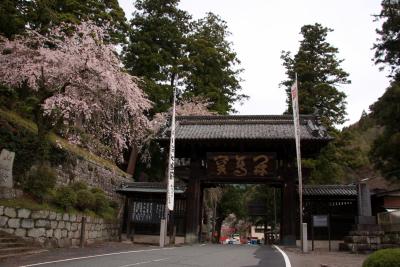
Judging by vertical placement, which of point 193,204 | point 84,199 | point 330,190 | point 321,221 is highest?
point 330,190

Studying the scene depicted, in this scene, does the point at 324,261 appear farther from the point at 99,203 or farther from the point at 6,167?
the point at 99,203

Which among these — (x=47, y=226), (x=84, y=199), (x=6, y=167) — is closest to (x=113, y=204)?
(x=84, y=199)

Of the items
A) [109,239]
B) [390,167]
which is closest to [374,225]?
[390,167]

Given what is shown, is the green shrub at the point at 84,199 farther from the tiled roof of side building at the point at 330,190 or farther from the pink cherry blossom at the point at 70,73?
the tiled roof of side building at the point at 330,190

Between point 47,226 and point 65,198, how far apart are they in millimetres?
2089

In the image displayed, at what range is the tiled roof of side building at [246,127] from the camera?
21750 mm

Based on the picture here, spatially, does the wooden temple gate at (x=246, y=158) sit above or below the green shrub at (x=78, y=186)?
above

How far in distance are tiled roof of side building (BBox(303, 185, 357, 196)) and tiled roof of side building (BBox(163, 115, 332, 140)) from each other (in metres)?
3.48

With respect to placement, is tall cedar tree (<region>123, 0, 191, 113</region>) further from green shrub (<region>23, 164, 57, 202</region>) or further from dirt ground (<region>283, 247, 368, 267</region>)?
dirt ground (<region>283, 247, 368, 267</region>)

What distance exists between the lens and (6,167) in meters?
13.8

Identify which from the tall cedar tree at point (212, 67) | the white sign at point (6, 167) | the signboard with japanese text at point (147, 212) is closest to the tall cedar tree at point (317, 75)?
the tall cedar tree at point (212, 67)

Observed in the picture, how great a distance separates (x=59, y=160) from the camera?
62.5ft

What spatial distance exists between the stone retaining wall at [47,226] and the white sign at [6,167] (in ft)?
3.77

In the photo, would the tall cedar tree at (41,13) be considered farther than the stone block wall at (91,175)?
No
